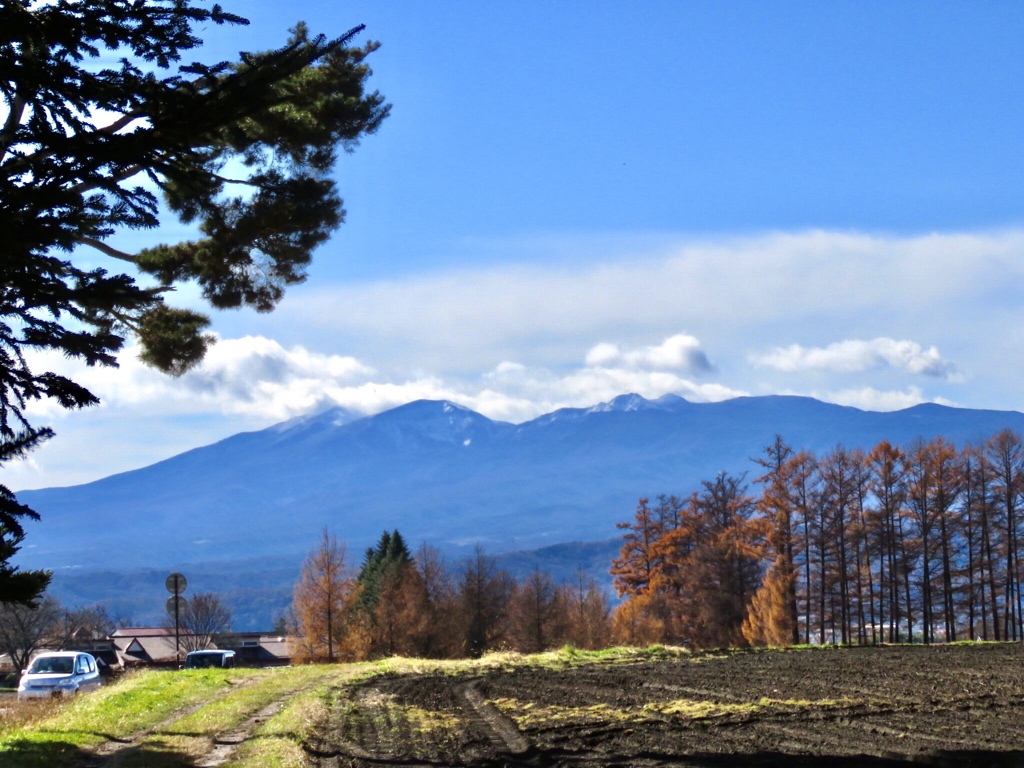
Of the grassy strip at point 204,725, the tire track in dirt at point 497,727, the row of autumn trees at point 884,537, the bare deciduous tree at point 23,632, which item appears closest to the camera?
the grassy strip at point 204,725

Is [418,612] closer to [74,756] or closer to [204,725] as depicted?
[204,725]

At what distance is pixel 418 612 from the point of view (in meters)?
61.0

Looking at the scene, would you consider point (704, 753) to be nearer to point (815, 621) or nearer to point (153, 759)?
point (153, 759)

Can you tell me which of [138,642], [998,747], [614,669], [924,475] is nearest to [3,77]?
[998,747]

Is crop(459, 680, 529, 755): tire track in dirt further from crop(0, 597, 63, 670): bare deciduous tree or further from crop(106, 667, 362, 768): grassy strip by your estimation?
crop(0, 597, 63, 670): bare deciduous tree

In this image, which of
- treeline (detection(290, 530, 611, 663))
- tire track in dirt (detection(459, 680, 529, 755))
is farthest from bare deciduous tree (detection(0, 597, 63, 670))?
tire track in dirt (detection(459, 680, 529, 755))

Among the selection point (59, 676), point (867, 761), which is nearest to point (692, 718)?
point (867, 761)

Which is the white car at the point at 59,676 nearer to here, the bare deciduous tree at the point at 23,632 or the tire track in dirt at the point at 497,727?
the tire track in dirt at the point at 497,727

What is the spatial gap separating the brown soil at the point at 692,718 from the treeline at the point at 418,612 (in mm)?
27559

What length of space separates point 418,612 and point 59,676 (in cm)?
3981

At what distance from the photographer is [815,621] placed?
51500 mm

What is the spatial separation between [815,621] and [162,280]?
45.4m

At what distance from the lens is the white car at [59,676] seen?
21.6 m

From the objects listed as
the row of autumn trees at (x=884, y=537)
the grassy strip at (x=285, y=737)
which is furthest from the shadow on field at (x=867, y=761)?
the row of autumn trees at (x=884, y=537)
